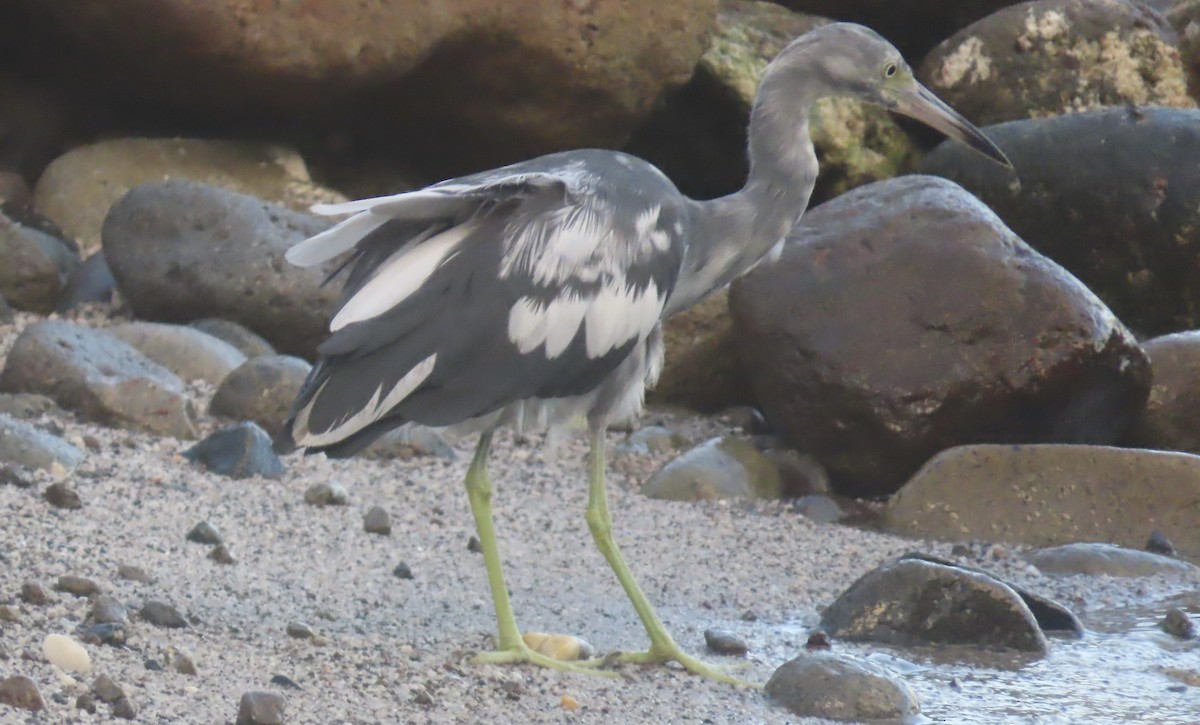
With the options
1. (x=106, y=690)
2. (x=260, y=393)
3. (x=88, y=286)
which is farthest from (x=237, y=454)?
(x=106, y=690)

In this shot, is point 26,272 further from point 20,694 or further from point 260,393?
point 20,694

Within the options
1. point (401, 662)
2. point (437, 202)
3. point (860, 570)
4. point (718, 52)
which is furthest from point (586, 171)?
point (718, 52)

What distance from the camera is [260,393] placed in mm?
5684

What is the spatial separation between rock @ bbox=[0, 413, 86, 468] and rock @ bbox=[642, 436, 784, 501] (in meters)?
2.00

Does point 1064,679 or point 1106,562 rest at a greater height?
point 1106,562

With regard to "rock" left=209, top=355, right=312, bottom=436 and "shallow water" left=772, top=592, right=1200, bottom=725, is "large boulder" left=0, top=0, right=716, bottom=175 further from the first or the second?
"shallow water" left=772, top=592, right=1200, bottom=725

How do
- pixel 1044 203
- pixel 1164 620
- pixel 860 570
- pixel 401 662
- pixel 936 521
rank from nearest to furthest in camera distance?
1. pixel 401 662
2. pixel 1164 620
3. pixel 860 570
4. pixel 936 521
5. pixel 1044 203

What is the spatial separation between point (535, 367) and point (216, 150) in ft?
14.4

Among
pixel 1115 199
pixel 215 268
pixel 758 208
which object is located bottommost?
pixel 215 268

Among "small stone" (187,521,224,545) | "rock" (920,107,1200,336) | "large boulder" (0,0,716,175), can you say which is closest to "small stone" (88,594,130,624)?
"small stone" (187,521,224,545)

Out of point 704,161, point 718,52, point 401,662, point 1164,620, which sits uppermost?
point 718,52

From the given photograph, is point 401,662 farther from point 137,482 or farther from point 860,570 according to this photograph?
point 860,570

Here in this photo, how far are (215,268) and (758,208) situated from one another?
112 inches

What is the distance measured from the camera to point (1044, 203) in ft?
24.5
